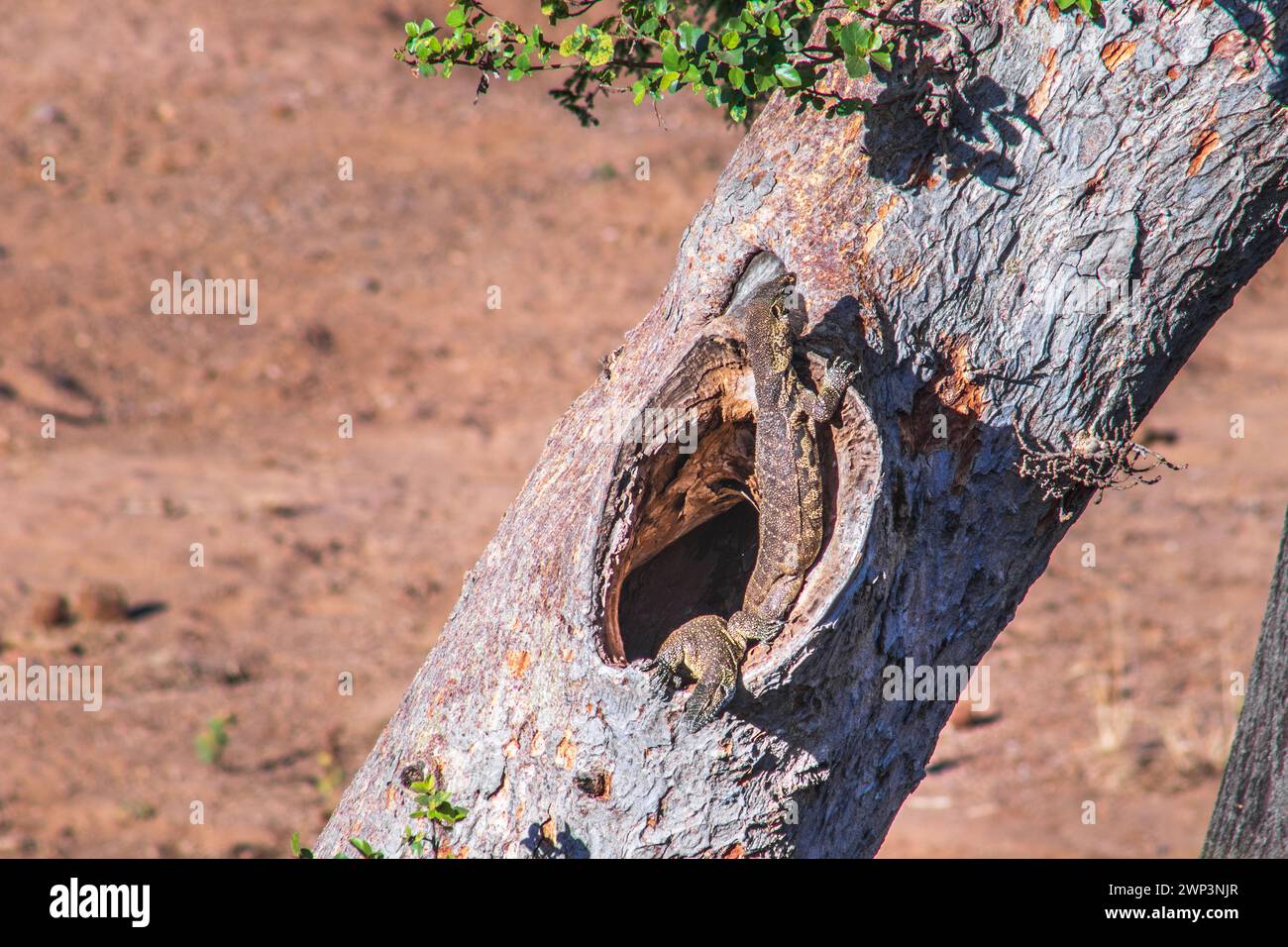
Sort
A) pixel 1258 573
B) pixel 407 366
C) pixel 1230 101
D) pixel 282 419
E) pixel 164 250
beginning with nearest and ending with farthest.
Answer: pixel 1230 101 → pixel 1258 573 → pixel 282 419 → pixel 407 366 → pixel 164 250

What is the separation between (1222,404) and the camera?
10.9m

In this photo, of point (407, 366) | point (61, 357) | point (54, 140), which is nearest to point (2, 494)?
point (61, 357)

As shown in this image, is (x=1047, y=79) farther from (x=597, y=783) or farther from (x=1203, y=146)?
(x=597, y=783)

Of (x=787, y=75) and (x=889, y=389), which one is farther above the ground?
(x=787, y=75)

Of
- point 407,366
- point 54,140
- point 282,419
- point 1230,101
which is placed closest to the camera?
point 1230,101

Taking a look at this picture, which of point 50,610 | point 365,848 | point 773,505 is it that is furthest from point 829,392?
point 50,610

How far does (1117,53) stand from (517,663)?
2.01 meters

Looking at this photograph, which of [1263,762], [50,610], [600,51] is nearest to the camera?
[600,51]

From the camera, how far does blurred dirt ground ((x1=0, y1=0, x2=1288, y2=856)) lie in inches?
270

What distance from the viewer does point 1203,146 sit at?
8.93 ft

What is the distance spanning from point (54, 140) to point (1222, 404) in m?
13.0

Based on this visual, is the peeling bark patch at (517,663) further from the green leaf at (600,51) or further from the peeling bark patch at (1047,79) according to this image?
the peeling bark patch at (1047,79)

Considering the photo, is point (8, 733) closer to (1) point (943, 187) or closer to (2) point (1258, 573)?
(1) point (943, 187)

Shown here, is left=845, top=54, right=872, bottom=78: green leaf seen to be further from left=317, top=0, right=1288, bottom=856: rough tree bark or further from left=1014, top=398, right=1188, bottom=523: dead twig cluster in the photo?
left=1014, top=398, right=1188, bottom=523: dead twig cluster
